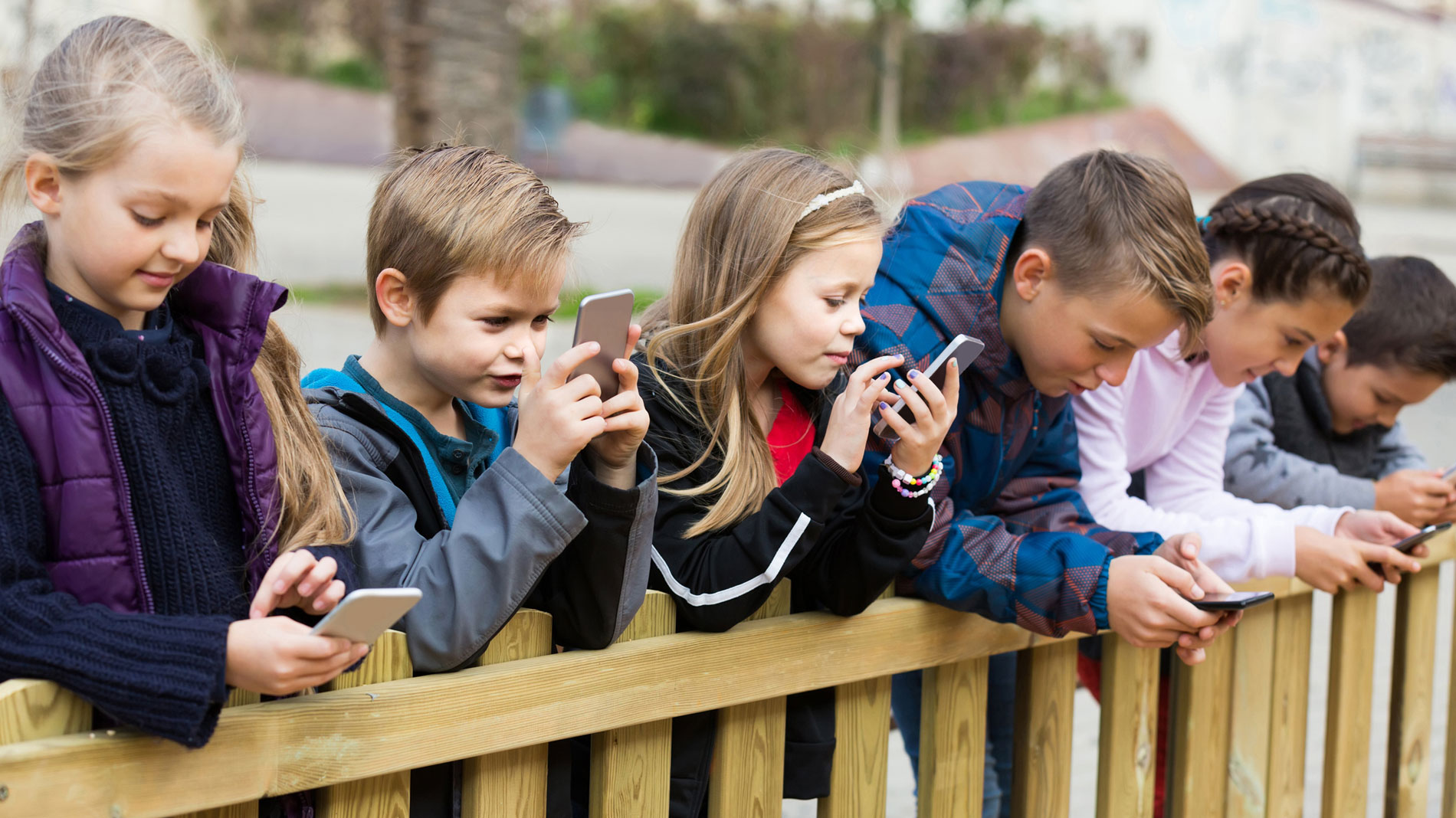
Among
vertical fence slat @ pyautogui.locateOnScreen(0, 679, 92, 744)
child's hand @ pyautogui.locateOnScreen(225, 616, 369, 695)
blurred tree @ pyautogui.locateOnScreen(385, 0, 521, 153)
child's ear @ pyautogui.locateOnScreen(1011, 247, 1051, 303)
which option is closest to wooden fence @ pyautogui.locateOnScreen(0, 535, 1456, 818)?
vertical fence slat @ pyautogui.locateOnScreen(0, 679, 92, 744)

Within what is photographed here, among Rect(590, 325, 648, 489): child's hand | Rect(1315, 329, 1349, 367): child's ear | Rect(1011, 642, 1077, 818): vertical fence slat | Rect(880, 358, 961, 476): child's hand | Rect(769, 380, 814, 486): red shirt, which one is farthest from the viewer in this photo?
Rect(1315, 329, 1349, 367): child's ear

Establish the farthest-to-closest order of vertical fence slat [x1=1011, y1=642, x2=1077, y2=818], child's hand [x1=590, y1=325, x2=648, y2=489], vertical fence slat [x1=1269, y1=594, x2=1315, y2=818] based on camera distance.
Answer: vertical fence slat [x1=1269, y1=594, x2=1315, y2=818], vertical fence slat [x1=1011, y1=642, x2=1077, y2=818], child's hand [x1=590, y1=325, x2=648, y2=489]

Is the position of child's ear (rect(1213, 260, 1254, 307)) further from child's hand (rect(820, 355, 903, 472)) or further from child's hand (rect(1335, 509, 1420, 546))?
child's hand (rect(820, 355, 903, 472))

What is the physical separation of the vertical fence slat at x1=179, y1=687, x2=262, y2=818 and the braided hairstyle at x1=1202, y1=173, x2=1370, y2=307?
2.12 metres

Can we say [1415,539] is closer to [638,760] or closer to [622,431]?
[638,760]

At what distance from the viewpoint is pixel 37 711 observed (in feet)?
4.67

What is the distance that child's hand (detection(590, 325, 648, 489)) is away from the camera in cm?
171

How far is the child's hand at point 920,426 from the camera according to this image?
198 cm

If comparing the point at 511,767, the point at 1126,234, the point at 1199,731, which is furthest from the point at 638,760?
the point at 1199,731

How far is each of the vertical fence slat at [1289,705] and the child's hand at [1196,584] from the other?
2.08ft

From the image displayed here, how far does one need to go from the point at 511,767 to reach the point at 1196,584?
1.17m

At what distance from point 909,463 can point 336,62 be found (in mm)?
27164

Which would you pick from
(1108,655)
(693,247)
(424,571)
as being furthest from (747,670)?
(1108,655)

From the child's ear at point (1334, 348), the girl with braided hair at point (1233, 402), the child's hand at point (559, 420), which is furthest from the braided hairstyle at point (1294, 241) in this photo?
the child's hand at point (559, 420)
